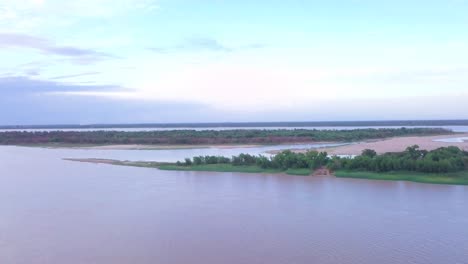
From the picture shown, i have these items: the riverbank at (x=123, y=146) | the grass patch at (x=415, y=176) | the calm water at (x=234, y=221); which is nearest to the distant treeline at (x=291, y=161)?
the grass patch at (x=415, y=176)

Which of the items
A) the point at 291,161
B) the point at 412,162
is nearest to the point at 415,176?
the point at 412,162

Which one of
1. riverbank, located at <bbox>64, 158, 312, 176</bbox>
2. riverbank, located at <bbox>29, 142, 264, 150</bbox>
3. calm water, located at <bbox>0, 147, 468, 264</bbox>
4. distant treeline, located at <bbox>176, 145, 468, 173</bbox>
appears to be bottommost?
calm water, located at <bbox>0, 147, 468, 264</bbox>

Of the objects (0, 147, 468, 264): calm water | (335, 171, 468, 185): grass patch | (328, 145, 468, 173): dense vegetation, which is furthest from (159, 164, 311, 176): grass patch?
(335, 171, 468, 185): grass patch

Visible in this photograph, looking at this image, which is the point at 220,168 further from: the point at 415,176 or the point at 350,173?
the point at 415,176

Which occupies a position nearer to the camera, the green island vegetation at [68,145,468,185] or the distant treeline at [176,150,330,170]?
the green island vegetation at [68,145,468,185]

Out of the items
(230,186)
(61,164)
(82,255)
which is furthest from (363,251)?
(61,164)

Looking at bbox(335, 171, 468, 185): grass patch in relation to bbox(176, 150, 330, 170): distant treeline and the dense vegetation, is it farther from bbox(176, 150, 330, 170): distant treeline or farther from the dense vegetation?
bbox(176, 150, 330, 170): distant treeline
